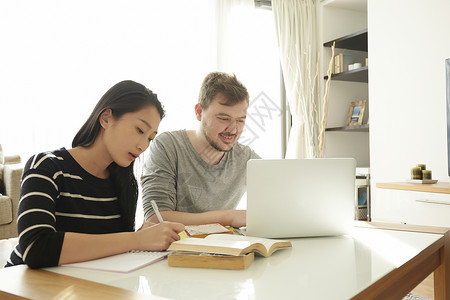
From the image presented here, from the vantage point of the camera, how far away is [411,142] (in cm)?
296

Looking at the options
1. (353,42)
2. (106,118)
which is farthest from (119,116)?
(353,42)

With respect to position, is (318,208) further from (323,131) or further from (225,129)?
(323,131)

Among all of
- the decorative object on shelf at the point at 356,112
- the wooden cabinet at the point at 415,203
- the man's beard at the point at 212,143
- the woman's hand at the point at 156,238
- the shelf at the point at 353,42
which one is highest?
A: the shelf at the point at 353,42

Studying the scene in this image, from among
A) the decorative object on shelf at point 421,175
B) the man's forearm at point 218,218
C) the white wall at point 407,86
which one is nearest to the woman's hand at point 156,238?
the man's forearm at point 218,218

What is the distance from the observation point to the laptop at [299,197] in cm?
110

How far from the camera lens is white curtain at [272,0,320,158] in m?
3.96

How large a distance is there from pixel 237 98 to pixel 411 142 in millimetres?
1891

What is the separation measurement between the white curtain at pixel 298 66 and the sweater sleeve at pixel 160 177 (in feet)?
8.01

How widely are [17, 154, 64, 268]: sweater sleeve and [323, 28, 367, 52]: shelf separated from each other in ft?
10.7

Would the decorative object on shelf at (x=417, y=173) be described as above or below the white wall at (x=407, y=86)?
below

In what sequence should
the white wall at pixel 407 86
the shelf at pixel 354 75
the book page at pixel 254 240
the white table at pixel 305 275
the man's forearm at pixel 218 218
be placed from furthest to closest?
the shelf at pixel 354 75
the white wall at pixel 407 86
the man's forearm at pixel 218 218
the book page at pixel 254 240
the white table at pixel 305 275

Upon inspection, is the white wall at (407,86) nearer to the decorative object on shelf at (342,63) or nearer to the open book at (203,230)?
the decorative object on shelf at (342,63)

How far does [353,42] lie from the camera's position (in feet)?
12.8

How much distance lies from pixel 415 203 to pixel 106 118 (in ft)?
6.78
